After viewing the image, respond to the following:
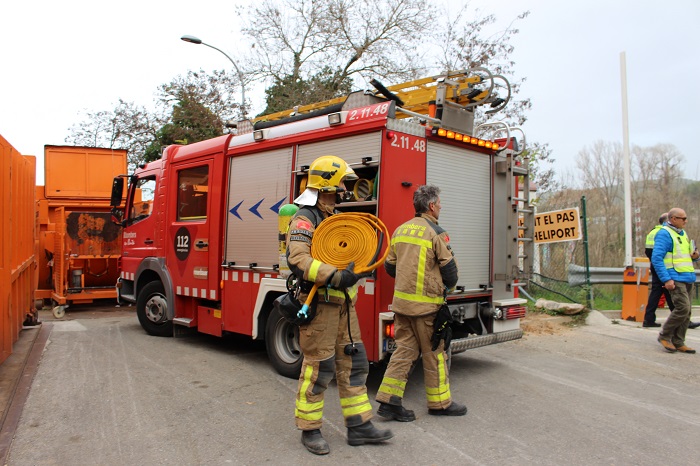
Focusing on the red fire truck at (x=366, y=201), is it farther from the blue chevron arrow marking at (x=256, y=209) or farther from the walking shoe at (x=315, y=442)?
the walking shoe at (x=315, y=442)

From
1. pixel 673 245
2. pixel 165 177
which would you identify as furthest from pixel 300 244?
pixel 673 245

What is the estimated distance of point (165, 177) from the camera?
7680mm

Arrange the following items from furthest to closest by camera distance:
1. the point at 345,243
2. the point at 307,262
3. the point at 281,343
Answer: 1. the point at 281,343
2. the point at 345,243
3. the point at 307,262

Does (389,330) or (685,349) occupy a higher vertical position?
(389,330)

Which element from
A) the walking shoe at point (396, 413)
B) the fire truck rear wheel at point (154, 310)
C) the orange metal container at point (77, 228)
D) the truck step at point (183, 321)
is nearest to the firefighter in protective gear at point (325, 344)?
the walking shoe at point (396, 413)

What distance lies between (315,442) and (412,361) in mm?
1087

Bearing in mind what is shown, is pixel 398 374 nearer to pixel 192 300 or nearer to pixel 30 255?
pixel 192 300

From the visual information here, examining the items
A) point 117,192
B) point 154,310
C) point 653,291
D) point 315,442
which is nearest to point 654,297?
point 653,291

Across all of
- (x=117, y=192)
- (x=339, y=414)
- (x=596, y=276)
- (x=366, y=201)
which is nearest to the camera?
(x=339, y=414)

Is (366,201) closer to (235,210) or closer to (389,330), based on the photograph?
(389,330)

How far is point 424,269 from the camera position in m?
4.22

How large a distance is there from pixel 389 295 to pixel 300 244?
1421 millimetres

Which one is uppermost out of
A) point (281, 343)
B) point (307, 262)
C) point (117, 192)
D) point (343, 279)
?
point (117, 192)

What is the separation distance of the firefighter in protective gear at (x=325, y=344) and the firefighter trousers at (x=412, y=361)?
1.65 feet
